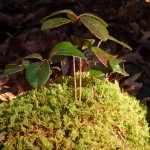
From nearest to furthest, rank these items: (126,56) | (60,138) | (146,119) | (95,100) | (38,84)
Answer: (38,84) < (60,138) < (95,100) < (146,119) < (126,56)

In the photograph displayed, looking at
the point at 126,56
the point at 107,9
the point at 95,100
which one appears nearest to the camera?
the point at 95,100

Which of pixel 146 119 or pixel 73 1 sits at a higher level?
pixel 73 1

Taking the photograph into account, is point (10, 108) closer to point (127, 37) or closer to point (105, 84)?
point (105, 84)

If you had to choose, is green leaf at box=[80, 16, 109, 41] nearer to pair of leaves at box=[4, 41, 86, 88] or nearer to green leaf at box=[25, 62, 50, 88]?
pair of leaves at box=[4, 41, 86, 88]

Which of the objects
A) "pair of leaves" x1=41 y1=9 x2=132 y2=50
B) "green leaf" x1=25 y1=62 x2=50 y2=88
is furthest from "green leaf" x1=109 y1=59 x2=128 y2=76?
"green leaf" x1=25 y1=62 x2=50 y2=88

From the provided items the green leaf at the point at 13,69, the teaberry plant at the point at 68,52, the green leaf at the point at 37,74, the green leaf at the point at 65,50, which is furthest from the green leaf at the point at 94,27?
the green leaf at the point at 13,69

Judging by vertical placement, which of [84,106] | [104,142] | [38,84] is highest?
[38,84]

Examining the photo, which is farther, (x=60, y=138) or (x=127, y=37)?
(x=127, y=37)

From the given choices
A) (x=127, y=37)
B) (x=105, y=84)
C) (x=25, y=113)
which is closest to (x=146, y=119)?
(x=105, y=84)
